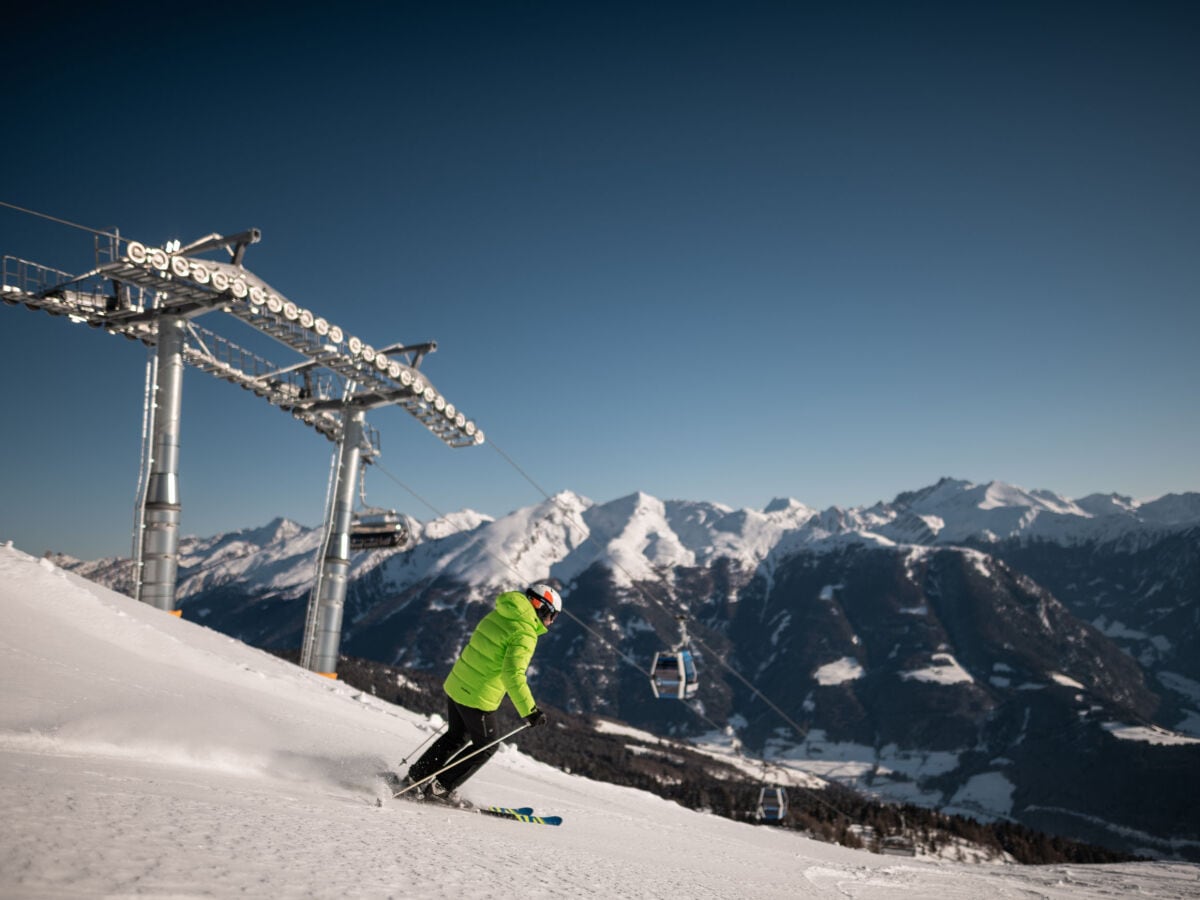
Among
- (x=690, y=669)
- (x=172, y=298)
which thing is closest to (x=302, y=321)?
(x=172, y=298)

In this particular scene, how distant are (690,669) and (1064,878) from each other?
1709 centimetres

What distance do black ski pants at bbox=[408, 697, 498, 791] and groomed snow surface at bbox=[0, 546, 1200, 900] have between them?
23.6 inches

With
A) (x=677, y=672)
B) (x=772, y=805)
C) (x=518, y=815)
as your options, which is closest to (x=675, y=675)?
(x=677, y=672)

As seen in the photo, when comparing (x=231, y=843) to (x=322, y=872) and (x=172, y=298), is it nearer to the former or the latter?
(x=322, y=872)

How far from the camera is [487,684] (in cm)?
846

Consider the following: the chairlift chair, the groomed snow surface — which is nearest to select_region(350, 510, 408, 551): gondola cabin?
the chairlift chair

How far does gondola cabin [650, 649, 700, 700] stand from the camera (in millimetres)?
29406

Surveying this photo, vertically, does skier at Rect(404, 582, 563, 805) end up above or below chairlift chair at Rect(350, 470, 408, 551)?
below

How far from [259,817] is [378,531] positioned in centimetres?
3179

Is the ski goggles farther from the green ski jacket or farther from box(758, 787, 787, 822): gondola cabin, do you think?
box(758, 787, 787, 822): gondola cabin

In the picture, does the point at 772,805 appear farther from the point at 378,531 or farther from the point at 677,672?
the point at 378,531

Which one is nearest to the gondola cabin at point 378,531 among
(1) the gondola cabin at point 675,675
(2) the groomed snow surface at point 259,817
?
(1) the gondola cabin at point 675,675

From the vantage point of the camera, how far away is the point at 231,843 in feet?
15.8

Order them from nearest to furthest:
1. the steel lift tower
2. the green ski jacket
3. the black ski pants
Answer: the green ski jacket < the black ski pants < the steel lift tower
